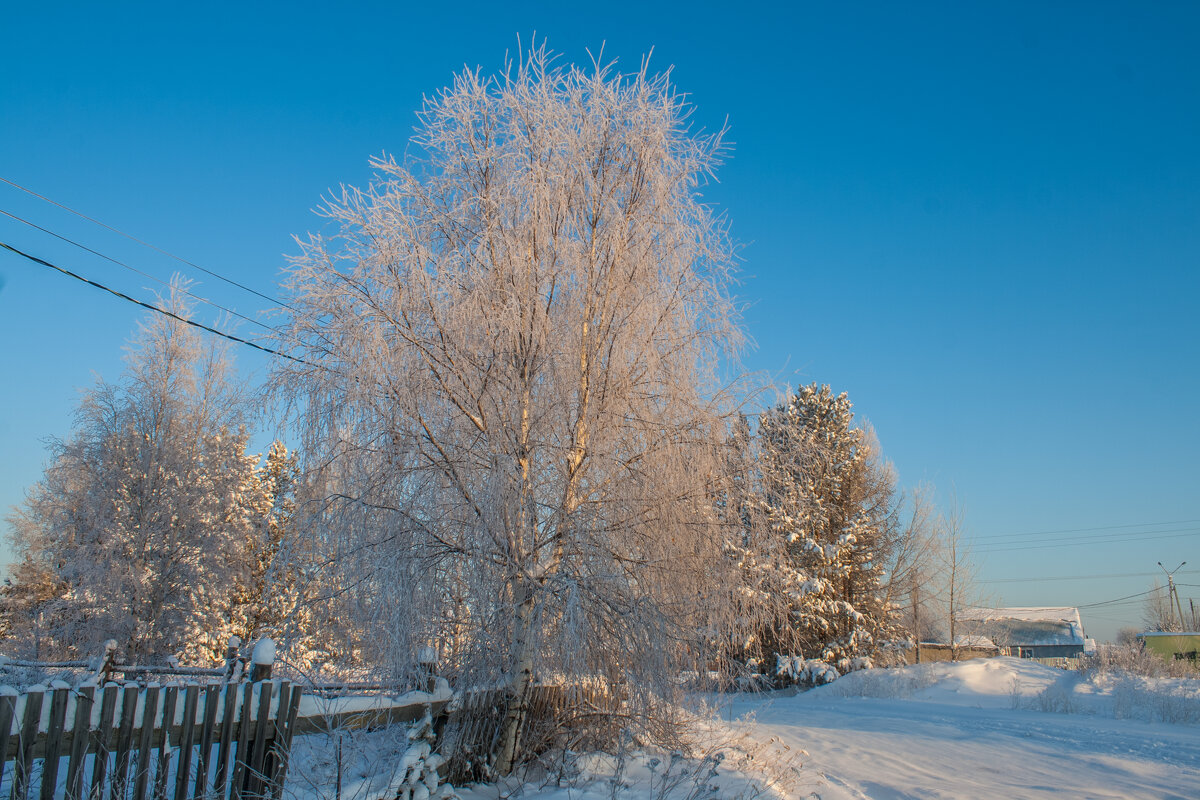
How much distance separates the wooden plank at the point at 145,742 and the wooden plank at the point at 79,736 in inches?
9.2

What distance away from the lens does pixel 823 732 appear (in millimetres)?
10977

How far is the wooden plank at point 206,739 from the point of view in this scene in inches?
154

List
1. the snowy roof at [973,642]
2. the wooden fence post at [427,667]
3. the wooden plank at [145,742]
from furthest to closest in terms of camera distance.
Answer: the snowy roof at [973,642] < the wooden fence post at [427,667] < the wooden plank at [145,742]

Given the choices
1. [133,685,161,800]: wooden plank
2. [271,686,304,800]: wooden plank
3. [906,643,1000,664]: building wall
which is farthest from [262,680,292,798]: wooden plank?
[906,643,1000,664]: building wall

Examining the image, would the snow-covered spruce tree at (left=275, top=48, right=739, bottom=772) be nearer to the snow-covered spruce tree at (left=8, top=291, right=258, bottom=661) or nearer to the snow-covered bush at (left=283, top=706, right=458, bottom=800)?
the snow-covered bush at (left=283, top=706, right=458, bottom=800)

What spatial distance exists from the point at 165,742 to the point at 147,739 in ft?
0.45

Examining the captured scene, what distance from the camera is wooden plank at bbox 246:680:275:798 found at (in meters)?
4.25

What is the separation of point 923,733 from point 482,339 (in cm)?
914

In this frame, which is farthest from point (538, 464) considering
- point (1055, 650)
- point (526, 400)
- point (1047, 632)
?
point (1047, 632)

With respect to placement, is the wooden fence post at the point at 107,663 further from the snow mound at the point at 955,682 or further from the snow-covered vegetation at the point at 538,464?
the snow mound at the point at 955,682

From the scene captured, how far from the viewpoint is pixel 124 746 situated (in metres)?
3.53

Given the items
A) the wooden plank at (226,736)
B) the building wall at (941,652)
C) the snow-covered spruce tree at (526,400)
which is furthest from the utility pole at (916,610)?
the wooden plank at (226,736)

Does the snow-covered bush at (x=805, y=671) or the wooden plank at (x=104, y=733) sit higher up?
the wooden plank at (x=104, y=733)

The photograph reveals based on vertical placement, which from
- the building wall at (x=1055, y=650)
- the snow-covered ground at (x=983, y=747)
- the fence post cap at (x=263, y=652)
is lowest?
the building wall at (x=1055, y=650)
